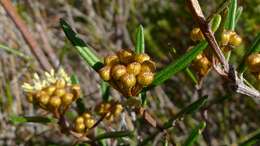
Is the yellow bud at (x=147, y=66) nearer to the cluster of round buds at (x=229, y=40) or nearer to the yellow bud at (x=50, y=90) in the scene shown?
the cluster of round buds at (x=229, y=40)

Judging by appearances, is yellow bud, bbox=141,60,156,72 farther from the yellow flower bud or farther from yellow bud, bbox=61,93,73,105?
yellow bud, bbox=61,93,73,105

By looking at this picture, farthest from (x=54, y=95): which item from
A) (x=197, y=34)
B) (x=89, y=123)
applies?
(x=197, y=34)

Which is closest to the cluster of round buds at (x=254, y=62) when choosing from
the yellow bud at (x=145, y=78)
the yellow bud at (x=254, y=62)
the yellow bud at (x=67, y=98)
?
the yellow bud at (x=254, y=62)

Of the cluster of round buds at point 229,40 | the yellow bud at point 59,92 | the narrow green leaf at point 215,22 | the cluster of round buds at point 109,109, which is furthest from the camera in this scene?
the cluster of round buds at point 109,109

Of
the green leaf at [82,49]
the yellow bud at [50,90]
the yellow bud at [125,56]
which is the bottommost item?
the yellow bud at [125,56]

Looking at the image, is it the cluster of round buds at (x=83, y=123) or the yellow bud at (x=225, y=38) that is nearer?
the yellow bud at (x=225, y=38)

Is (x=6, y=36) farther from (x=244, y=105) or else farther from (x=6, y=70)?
(x=244, y=105)

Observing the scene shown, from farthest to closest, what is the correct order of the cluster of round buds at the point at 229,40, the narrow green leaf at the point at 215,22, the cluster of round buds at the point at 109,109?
1. the cluster of round buds at the point at 109,109
2. the cluster of round buds at the point at 229,40
3. the narrow green leaf at the point at 215,22
